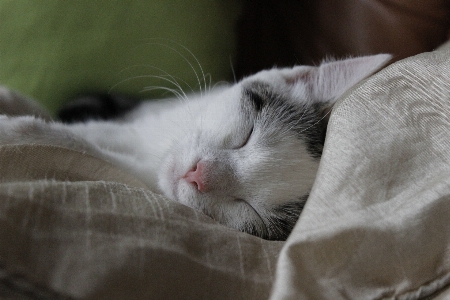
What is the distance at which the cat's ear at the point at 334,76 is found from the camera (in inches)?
40.6

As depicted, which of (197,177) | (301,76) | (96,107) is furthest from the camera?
(96,107)

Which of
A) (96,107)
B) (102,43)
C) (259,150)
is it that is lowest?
(96,107)

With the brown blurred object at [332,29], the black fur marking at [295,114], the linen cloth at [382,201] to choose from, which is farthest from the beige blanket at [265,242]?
the brown blurred object at [332,29]

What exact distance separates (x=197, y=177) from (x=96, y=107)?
2.05 feet

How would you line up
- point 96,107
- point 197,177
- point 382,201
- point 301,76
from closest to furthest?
point 382,201 → point 197,177 → point 301,76 → point 96,107

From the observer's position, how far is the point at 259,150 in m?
0.96

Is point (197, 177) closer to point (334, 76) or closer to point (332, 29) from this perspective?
point (334, 76)

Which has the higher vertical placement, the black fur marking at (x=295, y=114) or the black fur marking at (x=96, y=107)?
the black fur marking at (x=295, y=114)

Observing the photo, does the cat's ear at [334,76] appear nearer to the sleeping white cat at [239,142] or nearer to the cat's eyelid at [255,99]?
the sleeping white cat at [239,142]

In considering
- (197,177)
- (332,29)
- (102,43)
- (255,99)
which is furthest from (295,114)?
(102,43)

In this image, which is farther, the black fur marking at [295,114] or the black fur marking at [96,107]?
the black fur marking at [96,107]

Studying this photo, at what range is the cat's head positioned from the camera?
91 cm

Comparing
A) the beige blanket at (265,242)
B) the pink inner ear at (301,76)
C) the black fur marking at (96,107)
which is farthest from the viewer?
the black fur marking at (96,107)

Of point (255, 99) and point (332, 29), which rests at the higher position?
point (332, 29)
